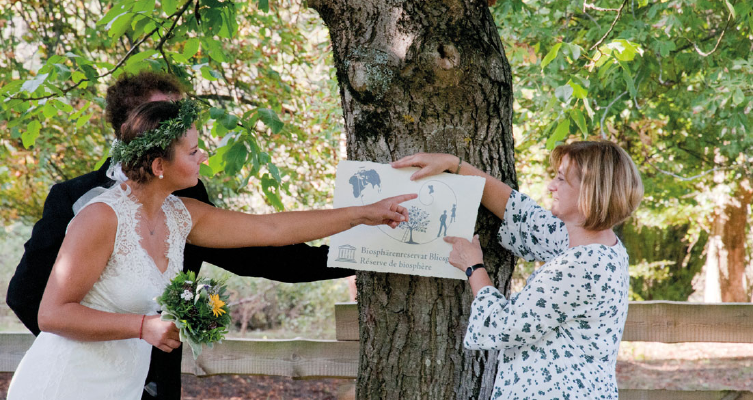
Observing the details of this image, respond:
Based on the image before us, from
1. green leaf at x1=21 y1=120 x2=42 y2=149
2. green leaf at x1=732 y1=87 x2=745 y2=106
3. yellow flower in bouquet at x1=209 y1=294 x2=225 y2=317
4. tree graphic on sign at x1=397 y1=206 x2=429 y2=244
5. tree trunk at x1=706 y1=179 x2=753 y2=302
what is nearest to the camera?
yellow flower in bouquet at x1=209 y1=294 x2=225 y2=317

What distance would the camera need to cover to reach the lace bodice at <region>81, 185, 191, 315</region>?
217cm

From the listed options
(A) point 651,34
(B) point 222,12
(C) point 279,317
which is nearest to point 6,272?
(C) point 279,317

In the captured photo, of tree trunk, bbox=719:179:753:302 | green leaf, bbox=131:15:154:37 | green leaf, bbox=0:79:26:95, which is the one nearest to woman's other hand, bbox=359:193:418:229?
green leaf, bbox=131:15:154:37

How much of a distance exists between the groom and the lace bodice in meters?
0.24

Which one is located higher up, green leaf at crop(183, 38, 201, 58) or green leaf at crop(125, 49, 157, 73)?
green leaf at crop(183, 38, 201, 58)

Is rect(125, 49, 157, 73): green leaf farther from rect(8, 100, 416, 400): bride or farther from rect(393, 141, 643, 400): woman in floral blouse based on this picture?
rect(393, 141, 643, 400): woman in floral blouse

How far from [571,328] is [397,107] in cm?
91

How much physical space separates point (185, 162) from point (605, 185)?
1.33m

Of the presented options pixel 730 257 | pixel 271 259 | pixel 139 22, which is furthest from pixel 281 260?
pixel 730 257

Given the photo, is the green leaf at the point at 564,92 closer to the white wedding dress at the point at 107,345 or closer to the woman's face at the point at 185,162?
the woman's face at the point at 185,162

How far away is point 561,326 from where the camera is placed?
2010 mm

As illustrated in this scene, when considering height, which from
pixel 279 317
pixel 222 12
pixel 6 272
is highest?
pixel 222 12

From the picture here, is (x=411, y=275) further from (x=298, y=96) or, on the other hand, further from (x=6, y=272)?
(x=6, y=272)

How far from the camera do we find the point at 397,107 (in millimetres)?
2273
